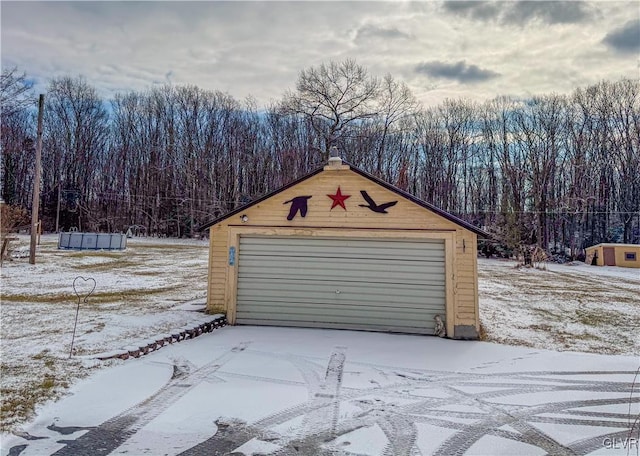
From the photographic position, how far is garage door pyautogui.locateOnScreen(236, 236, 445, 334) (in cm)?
788

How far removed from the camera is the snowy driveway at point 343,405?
340 centimetres

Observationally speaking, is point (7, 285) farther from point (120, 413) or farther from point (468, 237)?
point (468, 237)

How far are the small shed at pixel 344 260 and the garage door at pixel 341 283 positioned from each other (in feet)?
0.07

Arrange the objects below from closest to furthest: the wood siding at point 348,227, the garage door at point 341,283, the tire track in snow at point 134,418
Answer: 1. the tire track in snow at point 134,418
2. the wood siding at point 348,227
3. the garage door at point 341,283

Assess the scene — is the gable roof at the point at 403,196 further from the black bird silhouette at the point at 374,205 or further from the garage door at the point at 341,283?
the garage door at the point at 341,283

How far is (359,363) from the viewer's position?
19.3 ft

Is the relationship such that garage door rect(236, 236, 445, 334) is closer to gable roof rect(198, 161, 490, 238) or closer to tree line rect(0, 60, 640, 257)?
gable roof rect(198, 161, 490, 238)

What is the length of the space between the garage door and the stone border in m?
0.73

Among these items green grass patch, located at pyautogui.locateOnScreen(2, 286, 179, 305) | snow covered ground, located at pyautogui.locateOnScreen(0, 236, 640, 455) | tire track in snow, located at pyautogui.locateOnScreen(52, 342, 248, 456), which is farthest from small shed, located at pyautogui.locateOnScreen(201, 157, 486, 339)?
green grass patch, located at pyautogui.locateOnScreen(2, 286, 179, 305)

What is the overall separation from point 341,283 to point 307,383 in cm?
344

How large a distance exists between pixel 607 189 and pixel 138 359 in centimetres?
3731

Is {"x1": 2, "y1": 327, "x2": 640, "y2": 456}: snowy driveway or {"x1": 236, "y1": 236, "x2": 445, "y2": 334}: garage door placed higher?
{"x1": 236, "y1": 236, "x2": 445, "y2": 334}: garage door

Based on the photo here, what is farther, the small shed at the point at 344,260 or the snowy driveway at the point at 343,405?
the small shed at the point at 344,260

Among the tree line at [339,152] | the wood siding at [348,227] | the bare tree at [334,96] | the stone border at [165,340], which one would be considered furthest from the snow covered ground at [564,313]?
the bare tree at [334,96]
